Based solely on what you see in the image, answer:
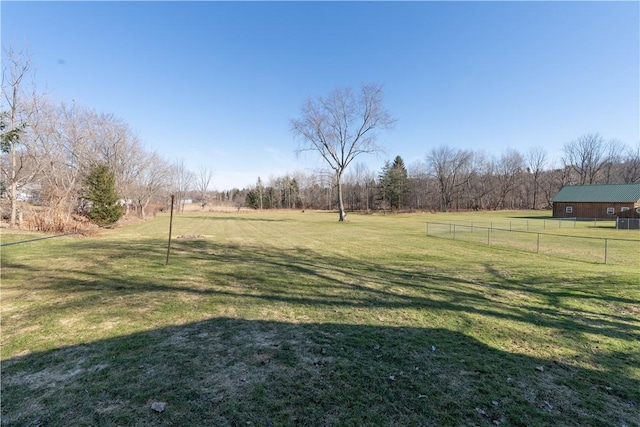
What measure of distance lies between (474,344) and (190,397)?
409cm

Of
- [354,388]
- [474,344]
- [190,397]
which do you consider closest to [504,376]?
[474,344]

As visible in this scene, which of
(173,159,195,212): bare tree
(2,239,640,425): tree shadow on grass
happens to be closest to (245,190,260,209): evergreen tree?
(173,159,195,212): bare tree

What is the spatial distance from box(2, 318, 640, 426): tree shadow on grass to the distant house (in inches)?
2138

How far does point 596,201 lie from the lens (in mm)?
43500

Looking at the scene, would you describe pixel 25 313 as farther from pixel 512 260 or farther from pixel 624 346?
pixel 512 260

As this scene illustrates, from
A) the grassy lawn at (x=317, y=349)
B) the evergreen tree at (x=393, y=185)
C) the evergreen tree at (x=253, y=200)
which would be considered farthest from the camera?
the evergreen tree at (x=253, y=200)

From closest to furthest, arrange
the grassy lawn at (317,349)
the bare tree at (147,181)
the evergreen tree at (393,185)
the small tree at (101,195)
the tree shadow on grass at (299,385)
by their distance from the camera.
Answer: the tree shadow on grass at (299,385) < the grassy lawn at (317,349) < the small tree at (101,195) < the bare tree at (147,181) < the evergreen tree at (393,185)

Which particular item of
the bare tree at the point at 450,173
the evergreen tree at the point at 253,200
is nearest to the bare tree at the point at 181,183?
the evergreen tree at the point at 253,200

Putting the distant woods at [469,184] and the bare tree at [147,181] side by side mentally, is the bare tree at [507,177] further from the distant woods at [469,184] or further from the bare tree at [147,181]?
the bare tree at [147,181]

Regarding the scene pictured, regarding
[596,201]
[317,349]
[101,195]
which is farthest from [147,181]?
[596,201]

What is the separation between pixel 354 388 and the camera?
3.32 metres

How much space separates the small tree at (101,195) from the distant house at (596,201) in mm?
62032

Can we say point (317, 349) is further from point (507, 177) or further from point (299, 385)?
point (507, 177)

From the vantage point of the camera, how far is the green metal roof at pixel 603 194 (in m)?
40.9
